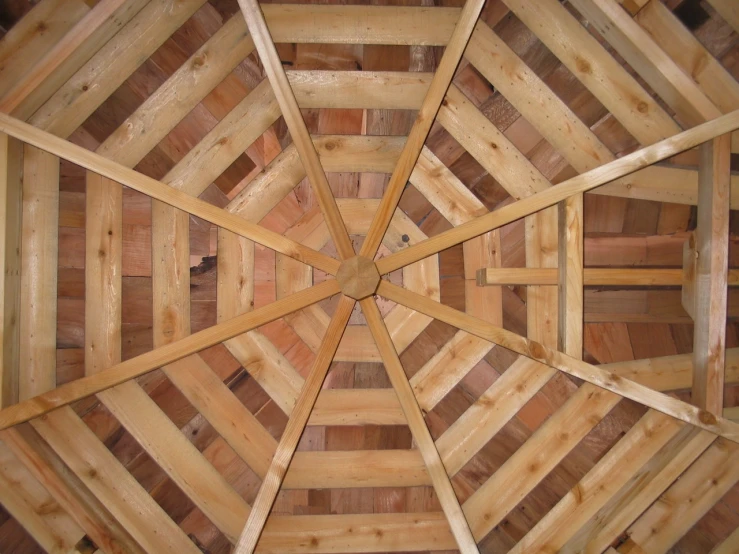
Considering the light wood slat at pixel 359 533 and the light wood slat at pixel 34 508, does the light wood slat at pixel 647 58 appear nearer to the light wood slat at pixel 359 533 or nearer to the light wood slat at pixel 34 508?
the light wood slat at pixel 359 533

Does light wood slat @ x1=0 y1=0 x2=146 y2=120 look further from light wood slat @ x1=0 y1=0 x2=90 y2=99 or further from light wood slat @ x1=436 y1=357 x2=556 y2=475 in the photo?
light wood slat @ x1=436 y1=357 x2=556 y2=475

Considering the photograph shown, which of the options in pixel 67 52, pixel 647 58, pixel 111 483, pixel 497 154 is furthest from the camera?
pixel 497 154

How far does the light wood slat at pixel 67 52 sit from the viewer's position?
3605 millimetres

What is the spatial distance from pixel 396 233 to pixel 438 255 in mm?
332

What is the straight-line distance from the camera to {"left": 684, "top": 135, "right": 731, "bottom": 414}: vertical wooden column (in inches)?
152

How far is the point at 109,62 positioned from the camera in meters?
3.85

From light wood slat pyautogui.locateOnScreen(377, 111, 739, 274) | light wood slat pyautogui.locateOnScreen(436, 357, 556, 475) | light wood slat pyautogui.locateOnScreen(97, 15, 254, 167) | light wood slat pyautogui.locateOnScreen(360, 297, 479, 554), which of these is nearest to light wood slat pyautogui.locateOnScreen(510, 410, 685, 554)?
light wood slat pyautogui.locateOnScreen(360, 297, 479, 554)

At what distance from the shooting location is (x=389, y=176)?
421cm

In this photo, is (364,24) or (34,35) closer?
(34,35)

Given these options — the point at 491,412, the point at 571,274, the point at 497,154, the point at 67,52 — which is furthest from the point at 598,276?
the point at 67,52

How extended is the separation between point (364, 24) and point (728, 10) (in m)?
2.34

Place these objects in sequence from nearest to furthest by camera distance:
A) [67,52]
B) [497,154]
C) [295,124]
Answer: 1. [67,52]
2. [295,124]
3. [497,154]

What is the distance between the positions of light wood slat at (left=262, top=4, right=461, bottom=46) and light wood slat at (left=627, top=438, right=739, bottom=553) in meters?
3.29

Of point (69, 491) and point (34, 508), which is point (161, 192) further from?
point (34, 508)
